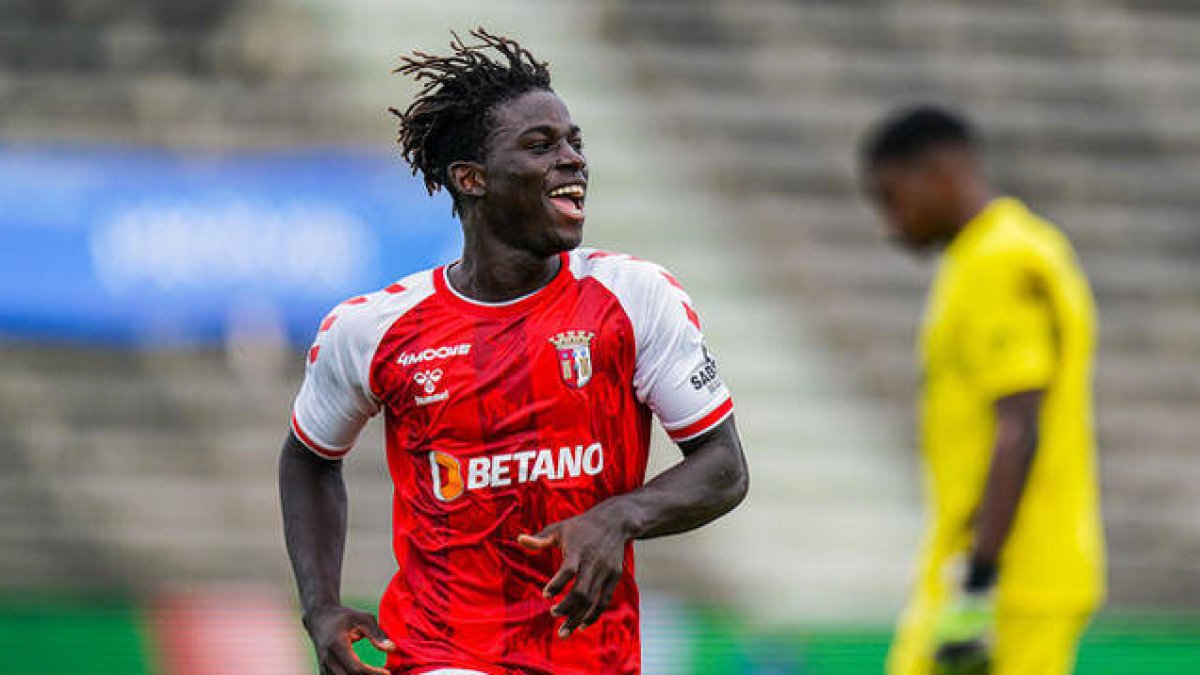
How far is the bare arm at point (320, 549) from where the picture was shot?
3.65 meters

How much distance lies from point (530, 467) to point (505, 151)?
629 mm

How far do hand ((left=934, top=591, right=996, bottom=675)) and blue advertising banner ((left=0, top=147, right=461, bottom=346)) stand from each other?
17.1 ft

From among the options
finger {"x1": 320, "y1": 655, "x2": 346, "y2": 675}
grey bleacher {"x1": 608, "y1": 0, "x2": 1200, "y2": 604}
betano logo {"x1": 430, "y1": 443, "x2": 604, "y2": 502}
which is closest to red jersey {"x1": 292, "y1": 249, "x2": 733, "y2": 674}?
betano logo {"x1": 430, "y1": 443, "x2": 604, "y2": 502}

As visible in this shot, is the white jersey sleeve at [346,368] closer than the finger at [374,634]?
No

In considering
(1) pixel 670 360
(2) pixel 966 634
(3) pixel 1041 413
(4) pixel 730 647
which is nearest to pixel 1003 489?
(3) pixel 1041 413

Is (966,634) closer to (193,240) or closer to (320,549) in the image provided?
(320,549)

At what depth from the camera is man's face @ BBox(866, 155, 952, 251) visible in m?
4.78

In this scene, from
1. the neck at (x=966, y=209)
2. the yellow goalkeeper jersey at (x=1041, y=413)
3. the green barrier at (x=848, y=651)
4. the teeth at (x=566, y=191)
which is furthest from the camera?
the green barrier at (x=848, y=651)

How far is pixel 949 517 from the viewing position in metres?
4.56

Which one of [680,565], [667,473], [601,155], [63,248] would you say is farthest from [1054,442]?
[63,248]

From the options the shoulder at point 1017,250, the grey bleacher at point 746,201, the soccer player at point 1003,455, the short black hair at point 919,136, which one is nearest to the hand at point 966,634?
the soccer player at point 1003,455

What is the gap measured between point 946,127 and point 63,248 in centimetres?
556

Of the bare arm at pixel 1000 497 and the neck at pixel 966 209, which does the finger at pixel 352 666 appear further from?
the neck at pixel 966 209

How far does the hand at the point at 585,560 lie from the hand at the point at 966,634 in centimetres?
129
